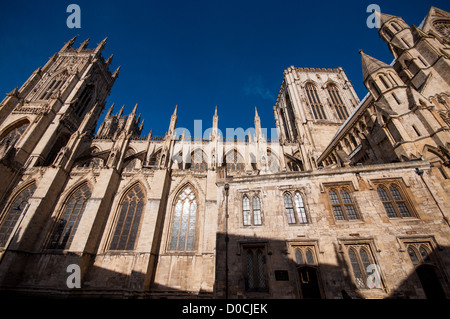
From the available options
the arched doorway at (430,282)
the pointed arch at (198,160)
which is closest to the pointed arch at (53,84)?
the pointed arch at (198,160)

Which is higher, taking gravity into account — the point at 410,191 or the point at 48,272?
the point at 410,191

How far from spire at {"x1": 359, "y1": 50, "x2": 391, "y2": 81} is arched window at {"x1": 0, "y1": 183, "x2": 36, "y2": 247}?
3177 cm

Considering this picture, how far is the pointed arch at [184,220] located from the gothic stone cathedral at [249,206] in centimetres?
9

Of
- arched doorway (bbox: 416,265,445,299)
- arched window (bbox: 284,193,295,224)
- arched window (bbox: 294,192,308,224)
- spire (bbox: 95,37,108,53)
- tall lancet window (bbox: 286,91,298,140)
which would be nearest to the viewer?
arched doorway (bbox: 416,265,445,299)

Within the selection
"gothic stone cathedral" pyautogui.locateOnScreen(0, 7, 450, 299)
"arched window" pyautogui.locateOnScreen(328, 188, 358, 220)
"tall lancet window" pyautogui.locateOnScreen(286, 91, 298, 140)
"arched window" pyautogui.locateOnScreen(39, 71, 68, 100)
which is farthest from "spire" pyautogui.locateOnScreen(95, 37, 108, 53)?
"arched window" pyautogui.locateOnScreen(328, 188, 358, 220)

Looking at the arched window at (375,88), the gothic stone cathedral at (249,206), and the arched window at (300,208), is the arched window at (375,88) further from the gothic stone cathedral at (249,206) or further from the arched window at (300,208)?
the arched window at (300,208)

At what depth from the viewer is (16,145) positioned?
1936 centimetres

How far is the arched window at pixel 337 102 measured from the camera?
30.7 m

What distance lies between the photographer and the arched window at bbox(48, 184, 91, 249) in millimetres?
14930

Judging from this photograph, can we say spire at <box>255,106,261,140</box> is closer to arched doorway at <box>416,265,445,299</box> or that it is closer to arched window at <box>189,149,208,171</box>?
arched window at <box>189,149,208,171</box>

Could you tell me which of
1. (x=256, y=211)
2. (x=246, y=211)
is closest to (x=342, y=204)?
(x=256, y=211)
